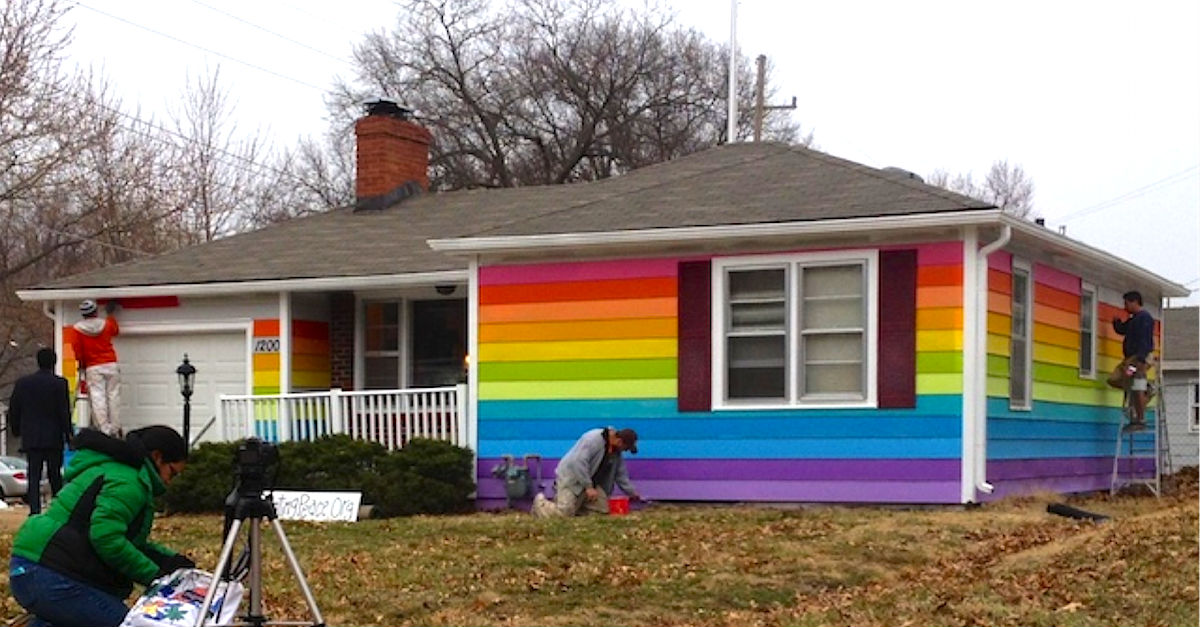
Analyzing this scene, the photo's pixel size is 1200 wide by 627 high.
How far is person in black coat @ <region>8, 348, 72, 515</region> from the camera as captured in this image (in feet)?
49.7

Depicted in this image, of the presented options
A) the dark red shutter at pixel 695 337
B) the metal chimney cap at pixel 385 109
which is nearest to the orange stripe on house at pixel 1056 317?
the dark red shutter at pixel 695 337

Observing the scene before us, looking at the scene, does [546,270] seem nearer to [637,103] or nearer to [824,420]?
[824,420]

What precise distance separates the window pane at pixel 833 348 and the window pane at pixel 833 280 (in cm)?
40

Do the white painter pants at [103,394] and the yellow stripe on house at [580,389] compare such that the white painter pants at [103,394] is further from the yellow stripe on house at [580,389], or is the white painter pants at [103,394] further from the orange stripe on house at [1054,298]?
the orange stripe on house at [1054,298]

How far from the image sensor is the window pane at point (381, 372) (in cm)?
1922

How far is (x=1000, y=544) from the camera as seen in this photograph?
1209 cm

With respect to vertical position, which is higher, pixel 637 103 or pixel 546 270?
pixel 637 103

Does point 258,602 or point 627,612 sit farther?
point 627,612

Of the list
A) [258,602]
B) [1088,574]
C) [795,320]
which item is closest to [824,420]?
[795,320]

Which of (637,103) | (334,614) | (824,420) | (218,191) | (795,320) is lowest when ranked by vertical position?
(334,614)

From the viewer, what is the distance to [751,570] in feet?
35.7

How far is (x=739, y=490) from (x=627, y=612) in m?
5.75

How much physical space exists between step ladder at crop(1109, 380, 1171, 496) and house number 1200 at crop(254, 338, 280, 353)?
9680 millimetres

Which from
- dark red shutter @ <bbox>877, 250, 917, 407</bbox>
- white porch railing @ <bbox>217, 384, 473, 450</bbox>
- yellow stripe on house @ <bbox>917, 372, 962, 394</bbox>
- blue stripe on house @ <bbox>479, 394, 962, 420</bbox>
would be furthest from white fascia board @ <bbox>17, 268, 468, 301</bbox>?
yellow stripe on house @ <bbox>917, 372, 962, 394</bbox>
